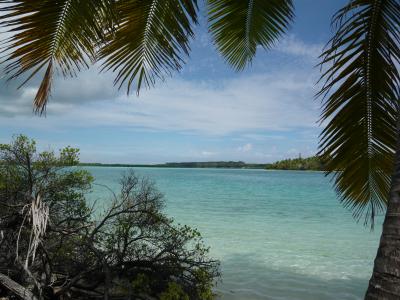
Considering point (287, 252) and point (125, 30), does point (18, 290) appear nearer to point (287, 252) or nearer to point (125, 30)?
point (125, 30)

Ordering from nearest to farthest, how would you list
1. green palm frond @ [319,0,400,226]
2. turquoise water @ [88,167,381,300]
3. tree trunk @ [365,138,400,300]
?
tree trunk @ [365,138,400,300], green palm frond @ [319,0,400,226], turquoise water @ [88,167,381,300]

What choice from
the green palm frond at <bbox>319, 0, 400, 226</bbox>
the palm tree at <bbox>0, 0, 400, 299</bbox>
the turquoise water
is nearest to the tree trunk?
the palm tree at <bbox>0, 0, 400, 299</bbox>

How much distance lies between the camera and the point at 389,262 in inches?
66.0

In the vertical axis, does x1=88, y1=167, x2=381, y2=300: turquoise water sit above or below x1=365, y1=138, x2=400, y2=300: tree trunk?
below

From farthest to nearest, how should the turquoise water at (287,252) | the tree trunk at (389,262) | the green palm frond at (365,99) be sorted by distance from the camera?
the turquoise water at (287,252) → the green palm frond at (365,99) → the tree trunk at (389,262)

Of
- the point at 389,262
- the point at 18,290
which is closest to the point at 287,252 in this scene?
the point at 18,290

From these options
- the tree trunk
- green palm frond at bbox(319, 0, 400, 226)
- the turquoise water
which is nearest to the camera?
the tree trunk

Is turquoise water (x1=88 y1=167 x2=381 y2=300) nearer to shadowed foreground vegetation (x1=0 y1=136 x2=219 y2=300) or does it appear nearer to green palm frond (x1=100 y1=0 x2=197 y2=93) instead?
shadowed foreground vegetation (x1=0 y1=136 x2=219 y2=300)

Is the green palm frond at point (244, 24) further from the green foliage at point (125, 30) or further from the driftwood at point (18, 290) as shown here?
the driftwood at point (18, 290)

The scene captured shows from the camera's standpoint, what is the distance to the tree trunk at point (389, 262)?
1.62 meters

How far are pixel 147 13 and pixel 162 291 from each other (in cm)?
331

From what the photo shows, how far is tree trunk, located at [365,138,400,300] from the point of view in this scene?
5.32 ft

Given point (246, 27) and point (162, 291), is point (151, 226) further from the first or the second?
point (246, 27)

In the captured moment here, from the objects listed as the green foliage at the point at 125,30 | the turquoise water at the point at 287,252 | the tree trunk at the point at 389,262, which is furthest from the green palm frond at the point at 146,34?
the turquoise water at the point at 287,252
